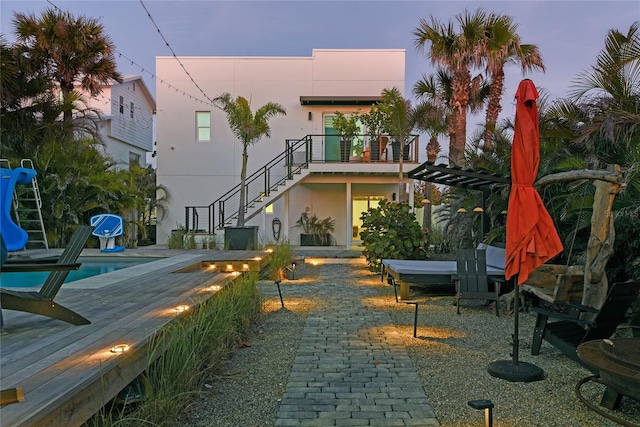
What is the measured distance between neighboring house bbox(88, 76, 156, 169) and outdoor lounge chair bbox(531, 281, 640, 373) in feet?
54.8

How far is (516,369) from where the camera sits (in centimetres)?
390

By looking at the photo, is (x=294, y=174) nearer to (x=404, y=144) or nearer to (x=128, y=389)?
(x=404, y=144)

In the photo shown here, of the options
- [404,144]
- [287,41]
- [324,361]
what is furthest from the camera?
[287,41]

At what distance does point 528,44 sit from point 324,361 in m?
13.0

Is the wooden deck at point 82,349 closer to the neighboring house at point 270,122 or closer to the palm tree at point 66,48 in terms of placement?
the palm tree at point 66,48

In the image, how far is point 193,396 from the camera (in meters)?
3.38

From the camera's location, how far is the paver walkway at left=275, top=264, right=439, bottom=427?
312cm

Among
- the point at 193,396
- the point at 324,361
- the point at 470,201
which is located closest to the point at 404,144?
the point at 470,201

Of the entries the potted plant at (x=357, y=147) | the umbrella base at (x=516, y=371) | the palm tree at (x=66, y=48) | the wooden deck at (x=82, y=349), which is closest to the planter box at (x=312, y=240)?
the potted plant at (x=357, y=147)

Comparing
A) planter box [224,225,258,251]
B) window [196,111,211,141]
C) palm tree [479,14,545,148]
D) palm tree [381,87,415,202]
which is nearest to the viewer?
palm tree [479,14,545,148]

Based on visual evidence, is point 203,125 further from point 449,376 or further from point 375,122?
point 449,376

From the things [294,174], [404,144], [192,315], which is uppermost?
[404,144]

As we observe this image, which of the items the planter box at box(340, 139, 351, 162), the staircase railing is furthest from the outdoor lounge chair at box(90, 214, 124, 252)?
the planter box at box(340, 139, 351, 162)

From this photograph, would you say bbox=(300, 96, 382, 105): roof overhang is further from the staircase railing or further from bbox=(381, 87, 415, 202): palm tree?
→ bbox=(381, 87, 415, 202): palm tree
